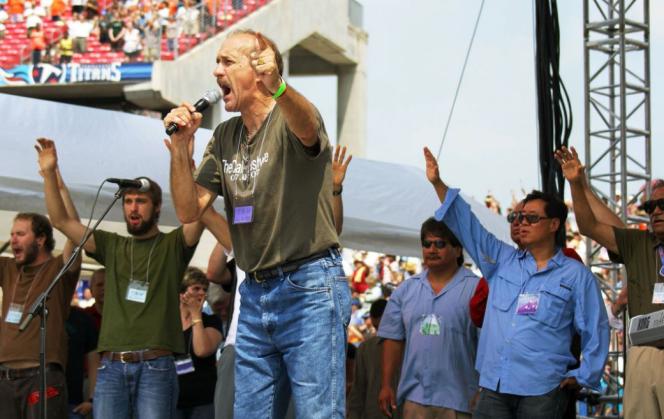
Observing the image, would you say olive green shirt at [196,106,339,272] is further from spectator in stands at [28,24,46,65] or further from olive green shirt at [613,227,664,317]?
spectator in stands at [28,24,46,65]

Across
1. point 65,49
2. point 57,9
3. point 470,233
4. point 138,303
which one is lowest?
point 138,303

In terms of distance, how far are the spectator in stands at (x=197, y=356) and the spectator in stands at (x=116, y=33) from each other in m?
21.3

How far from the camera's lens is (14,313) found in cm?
666

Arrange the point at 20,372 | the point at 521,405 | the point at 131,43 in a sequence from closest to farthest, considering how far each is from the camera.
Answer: the point at 521,405 → the point at 20,372 → the point at 131,43

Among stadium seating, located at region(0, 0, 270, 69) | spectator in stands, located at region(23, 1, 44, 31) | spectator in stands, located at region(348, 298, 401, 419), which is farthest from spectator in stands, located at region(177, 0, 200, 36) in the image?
spectator in stands, located at region(348, 298, 401, 419)

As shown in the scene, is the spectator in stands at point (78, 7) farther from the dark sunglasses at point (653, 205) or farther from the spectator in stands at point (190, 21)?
the dark sunglasses at point (653, 205)

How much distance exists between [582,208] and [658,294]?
0.66 metres

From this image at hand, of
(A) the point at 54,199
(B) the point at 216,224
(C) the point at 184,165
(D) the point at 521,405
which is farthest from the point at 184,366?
(C) the point at 184,165

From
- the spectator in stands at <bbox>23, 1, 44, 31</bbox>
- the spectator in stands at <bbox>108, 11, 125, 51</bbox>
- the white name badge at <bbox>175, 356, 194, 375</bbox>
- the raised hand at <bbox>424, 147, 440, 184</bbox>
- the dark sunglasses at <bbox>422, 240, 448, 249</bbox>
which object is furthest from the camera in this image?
the spectator in stands at <bbox>23, 1, 44, 31</bbox>

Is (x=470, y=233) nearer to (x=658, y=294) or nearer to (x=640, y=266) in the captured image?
(x=640, y=266)

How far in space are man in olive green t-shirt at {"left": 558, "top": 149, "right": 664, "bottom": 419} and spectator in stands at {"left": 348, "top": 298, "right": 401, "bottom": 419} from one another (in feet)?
7.45

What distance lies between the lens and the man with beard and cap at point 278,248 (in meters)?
3.89

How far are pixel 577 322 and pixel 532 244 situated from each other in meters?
0.52

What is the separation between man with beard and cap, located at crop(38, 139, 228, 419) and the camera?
600 centimetres
